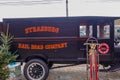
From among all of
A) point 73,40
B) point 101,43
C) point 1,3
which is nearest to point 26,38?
point 73,40

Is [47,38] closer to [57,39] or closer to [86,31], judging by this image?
[57,39]

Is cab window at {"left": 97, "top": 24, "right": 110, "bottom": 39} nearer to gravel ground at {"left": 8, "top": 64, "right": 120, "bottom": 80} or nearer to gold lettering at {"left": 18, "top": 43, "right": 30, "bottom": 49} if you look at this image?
gravel ground at {"left": 8, "top": 64, "right": 120, "bottom": 80}

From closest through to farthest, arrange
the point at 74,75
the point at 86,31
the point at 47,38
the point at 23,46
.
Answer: the point at 86,31 < the point at 47,38 < the point at 23,46 < the point at 74,75

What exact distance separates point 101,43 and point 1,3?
15504 millimetres

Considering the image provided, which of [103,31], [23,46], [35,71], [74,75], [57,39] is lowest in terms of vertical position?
[74,75]

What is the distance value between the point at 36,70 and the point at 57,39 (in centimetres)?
113

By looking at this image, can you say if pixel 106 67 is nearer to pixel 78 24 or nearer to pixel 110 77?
pixel 110 77

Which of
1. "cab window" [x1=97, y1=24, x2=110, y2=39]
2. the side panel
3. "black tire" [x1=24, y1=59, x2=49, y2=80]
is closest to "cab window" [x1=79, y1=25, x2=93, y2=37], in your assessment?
the side panel

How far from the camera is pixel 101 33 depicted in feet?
28.4

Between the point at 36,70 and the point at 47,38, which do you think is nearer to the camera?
the point at 47,38

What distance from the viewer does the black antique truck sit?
859cm

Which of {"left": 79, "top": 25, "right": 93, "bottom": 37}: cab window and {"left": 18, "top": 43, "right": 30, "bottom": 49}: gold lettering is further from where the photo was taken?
{"left": 18, "top": 43, "right": 30, "bottom": 49}: gold lettering

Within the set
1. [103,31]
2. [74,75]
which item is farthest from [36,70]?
[103,31]

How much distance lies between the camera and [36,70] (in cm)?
895
